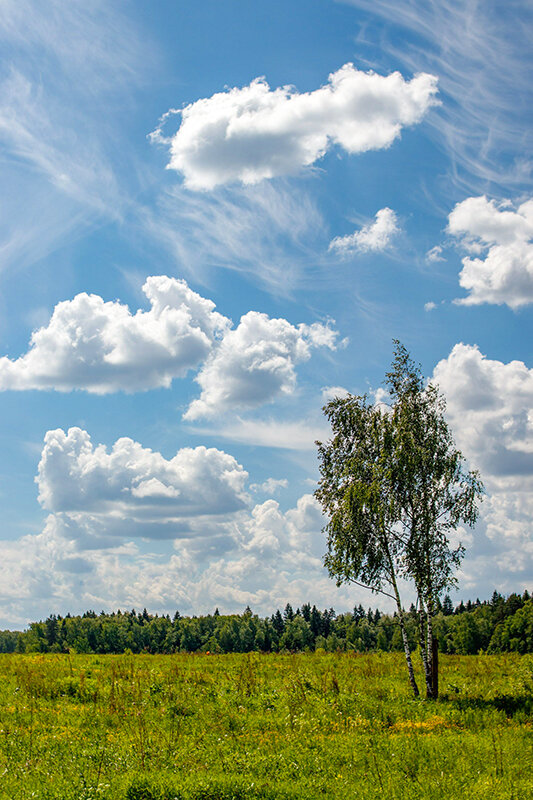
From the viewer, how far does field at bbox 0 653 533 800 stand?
45.5 ft

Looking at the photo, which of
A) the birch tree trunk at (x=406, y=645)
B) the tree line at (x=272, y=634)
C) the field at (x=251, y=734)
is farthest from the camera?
the tree line at (x=272, y=634)

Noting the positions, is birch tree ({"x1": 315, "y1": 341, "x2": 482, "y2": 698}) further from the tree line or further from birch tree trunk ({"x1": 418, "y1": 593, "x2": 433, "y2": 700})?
the tree line

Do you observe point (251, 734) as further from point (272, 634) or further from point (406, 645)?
point (272, 634)

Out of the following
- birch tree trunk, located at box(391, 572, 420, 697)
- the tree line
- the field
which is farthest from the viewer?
the tree line

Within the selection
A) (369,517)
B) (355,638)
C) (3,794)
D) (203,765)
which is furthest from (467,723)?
(355,638)

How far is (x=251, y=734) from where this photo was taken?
704 inches

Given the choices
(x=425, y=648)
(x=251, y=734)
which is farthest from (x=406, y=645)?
(x=251, y=734)

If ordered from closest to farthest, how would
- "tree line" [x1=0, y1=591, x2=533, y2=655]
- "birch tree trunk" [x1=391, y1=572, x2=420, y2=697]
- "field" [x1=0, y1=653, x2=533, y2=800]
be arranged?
"field" [x1=0, y1=653, x2=533, y2=800] → "birch tree trunk" [x1=391, y1=572, x2=420, y2=697] → "tree line" [x1=0, y1=591, x2=533, y2=655]

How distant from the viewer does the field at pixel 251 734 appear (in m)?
13.9

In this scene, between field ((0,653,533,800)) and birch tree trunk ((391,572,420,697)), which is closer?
field ((0,653,533,800))

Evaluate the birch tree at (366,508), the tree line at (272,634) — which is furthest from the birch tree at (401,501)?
the tree line at (272,634)

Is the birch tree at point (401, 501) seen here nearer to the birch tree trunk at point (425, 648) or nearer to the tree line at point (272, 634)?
the birch tree trunk at point (425, 648)

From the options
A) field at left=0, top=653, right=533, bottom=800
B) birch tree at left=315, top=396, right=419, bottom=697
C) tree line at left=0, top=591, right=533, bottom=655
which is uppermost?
birch tree at left=315, top=396, right=419, bottom=697

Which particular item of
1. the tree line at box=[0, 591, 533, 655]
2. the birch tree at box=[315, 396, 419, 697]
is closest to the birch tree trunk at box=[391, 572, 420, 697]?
the birch tree at box=[315, 396, 419, 697]
